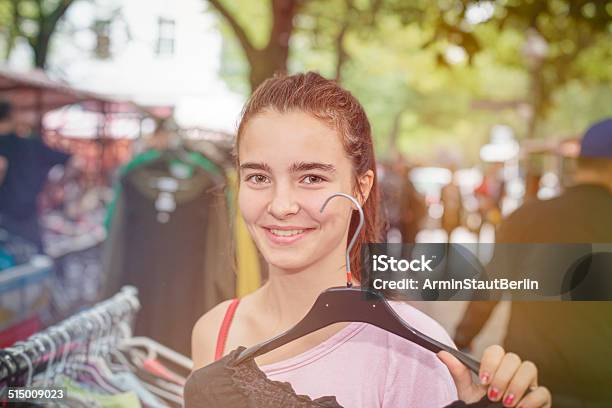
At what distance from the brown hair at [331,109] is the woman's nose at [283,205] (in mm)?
168

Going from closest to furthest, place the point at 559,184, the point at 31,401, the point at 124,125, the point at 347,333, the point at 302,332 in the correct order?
the point at 302,332
the point at 347,333
the point at 31,401
the point at 559,184
the point at 124,125

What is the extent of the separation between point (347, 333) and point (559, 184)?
85cm

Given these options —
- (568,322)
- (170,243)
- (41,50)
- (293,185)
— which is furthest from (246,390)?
(41,50)

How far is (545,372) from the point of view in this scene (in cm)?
192

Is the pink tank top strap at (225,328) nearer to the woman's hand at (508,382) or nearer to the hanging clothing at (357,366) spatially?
the hanging clothing at (357,366)

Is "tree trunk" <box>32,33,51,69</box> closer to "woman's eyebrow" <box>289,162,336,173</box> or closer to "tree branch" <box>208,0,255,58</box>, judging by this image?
"tree branch" <box>208,0,255,58</box>

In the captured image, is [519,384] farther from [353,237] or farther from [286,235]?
[286,235]

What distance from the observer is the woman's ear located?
1649 mm

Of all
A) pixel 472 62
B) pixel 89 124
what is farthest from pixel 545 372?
pixel 89 124

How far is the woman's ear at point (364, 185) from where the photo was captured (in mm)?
1649

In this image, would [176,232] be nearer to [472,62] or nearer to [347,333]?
[347,333]

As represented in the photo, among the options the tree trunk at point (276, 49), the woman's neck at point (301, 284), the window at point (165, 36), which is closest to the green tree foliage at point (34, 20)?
the window at point (165, 36)

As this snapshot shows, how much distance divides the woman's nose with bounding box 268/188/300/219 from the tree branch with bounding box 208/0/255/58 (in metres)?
0.64

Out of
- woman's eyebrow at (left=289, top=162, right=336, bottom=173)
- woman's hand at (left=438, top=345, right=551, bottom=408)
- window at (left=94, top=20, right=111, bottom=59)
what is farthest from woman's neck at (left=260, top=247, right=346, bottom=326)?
window at (left=94, top=20, right=111, bottom=59)
